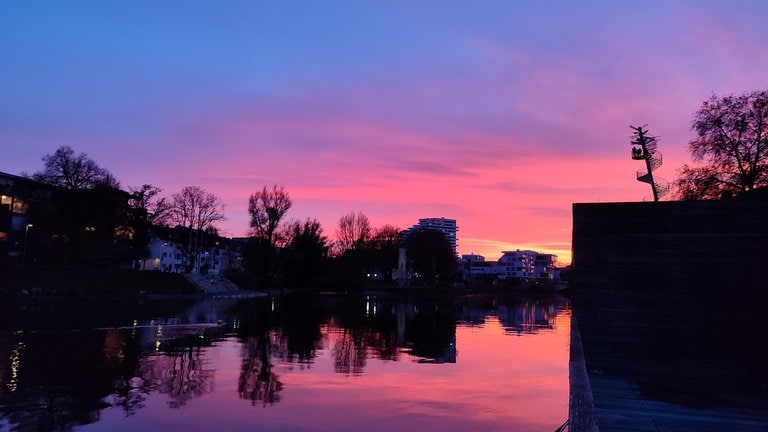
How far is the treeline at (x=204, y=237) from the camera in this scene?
6750 cm

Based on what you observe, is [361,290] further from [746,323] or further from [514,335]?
[746,323]

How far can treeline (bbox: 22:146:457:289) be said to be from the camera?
67.5 meters

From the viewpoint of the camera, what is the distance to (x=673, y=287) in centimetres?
2112

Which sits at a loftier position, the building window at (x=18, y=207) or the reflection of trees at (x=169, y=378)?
the building window at (x=18, y=207)

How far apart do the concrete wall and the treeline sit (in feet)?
201

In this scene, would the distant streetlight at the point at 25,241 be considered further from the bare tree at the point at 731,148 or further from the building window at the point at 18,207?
the bare tree at the point at 731,148

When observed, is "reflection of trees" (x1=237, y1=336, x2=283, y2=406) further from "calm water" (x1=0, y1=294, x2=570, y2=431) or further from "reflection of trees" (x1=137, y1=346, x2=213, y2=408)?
"reflection of trees" (x1=137, y1=346, x2=213, y2=408)

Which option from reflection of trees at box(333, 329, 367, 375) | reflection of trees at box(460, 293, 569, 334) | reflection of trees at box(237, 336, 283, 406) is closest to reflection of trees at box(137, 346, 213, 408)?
reflection of trees at box(237, 336, 283, 406)

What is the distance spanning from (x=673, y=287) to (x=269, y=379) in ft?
50.3

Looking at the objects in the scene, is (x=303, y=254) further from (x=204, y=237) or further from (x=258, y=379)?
(x=258, y=379)

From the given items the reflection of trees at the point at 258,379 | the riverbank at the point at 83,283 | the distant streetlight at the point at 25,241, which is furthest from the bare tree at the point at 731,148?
the distant streetlight at the point at 25,241

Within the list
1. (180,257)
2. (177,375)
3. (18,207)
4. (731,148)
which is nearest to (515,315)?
(731,148)

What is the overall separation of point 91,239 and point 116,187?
7.65 meters

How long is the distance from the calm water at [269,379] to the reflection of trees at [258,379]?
0.05 meters
